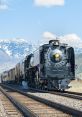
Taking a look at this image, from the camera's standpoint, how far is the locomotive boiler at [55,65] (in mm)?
38781

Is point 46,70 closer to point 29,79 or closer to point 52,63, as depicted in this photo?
point 52,63

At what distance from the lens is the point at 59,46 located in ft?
131

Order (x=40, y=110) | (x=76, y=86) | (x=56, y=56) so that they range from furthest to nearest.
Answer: (x=76, y=86) → (x=56, y=56) → (x=40, y=110)

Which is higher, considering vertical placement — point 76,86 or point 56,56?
point 56,56

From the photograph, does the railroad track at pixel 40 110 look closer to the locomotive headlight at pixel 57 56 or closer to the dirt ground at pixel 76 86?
the locomotive headlight at pixel 57 56

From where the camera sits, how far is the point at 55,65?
3944 centimetres

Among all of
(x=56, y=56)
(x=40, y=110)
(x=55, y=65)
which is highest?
(x=56, y=56)

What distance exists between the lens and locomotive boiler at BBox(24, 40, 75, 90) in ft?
127

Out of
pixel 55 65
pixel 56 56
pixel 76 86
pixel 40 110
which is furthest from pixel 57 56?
pixel 76 86

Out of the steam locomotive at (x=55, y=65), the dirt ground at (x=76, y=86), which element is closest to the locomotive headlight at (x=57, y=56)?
the steam locomotive at (x=55, y=65)

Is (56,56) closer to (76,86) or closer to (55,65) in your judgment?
(55,65)

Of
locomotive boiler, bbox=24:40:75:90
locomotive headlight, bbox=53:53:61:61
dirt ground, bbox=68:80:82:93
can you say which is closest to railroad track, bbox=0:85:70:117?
locomotive boiler, bbox=24:40:75:90

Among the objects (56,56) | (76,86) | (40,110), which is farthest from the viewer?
(76,86)

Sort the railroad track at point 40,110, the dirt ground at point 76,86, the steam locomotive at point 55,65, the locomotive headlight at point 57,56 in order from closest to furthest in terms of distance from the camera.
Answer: the railroad track at point 40,110, the steam locomotive at point 55,65, the locomotive headlight at point 57,56, the dirt ground at point 76,86
